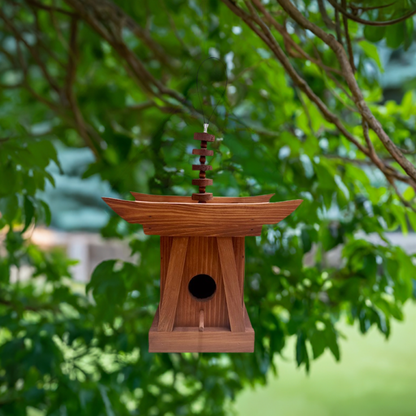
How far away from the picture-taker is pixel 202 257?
0.72 meters

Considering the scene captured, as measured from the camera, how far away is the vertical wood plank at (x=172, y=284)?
0.69 m

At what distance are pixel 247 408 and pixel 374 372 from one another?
0.93 metres

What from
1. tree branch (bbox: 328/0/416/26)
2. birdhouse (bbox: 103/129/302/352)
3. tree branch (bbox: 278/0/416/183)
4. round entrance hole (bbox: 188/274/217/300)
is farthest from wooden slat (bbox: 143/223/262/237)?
tree branch (bbox: 328/0/416/26)

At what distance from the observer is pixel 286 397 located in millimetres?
2744

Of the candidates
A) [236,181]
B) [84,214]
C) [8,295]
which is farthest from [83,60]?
[84,214]

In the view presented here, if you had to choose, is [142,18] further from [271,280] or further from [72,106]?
[271,280]

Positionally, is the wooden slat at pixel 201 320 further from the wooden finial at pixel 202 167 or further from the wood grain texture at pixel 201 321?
the wooden finial at pixel 202 167

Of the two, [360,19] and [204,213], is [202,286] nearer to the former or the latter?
[204,213]

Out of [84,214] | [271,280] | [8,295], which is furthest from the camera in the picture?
[84,214]

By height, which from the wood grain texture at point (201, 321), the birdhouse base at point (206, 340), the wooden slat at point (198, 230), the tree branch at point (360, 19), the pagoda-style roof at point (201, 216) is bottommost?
the birdhouse base at point (206, 340)

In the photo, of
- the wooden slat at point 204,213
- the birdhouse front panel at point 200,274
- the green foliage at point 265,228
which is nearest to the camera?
the wooden slat at point 204,213

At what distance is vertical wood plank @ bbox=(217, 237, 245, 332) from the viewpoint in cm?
69

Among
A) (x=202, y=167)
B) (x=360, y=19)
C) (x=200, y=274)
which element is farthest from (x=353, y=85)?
(x=200, y=274)

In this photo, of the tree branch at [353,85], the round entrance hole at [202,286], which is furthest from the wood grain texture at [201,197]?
the tree branch at [353,85]
